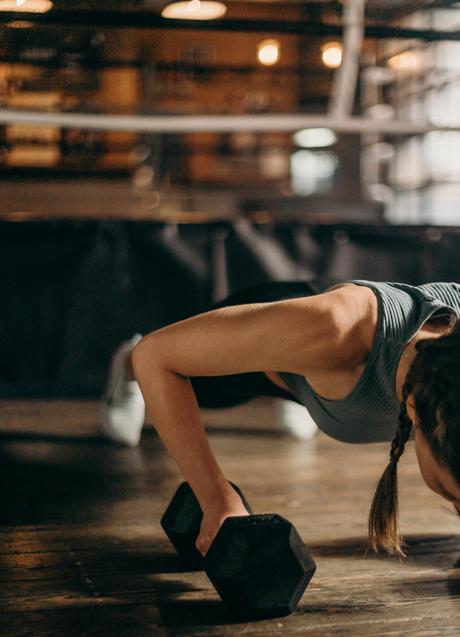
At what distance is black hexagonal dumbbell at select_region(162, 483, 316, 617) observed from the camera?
1036 mm

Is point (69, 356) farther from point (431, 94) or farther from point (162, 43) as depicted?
point (431, 94)

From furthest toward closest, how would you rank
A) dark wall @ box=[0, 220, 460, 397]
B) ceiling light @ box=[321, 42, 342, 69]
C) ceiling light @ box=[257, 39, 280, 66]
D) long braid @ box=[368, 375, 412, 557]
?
ceiling light @ box=[257, 39, 280, 66], ceiling light @ box=[321, 42, 342, 69], dark wall @ box=[0, 220, 460, 397], long braid @ box=[368, 375, 412, 557]

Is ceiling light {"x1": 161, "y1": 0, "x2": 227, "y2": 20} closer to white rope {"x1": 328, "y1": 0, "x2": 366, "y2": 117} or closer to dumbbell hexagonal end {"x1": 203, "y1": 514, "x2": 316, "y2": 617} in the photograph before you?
white rope {"x1": 328, "y1": 0, "x2": 366, "y2": 117}

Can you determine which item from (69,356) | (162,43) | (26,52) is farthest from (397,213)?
(69,356)

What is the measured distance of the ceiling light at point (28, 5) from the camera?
7.52 ft

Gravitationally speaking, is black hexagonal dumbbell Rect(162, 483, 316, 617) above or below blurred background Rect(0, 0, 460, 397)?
below

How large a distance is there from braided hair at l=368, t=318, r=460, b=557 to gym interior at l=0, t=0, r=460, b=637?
0.38 ft

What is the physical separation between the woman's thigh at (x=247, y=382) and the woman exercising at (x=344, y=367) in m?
0.37

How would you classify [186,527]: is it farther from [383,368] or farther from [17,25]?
[17,25]

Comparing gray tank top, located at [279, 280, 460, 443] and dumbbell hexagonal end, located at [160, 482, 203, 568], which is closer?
gray tank top, located at [279, 280, 460, 443]

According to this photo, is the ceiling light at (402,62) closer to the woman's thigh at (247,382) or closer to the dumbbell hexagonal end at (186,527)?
the woman's thigh at (247,382)

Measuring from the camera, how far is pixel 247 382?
1.66 meters

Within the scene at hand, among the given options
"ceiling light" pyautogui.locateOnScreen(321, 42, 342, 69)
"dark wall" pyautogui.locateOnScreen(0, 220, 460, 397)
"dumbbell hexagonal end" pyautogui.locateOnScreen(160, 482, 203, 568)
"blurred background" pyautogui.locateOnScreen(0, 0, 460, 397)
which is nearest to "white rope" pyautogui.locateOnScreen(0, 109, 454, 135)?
"blurred background" pyautogui.locateOnScreen(0, 0, 460, 397)

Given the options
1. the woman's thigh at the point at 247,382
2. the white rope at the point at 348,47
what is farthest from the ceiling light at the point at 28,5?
the woman's thigh at the point at 247,382
